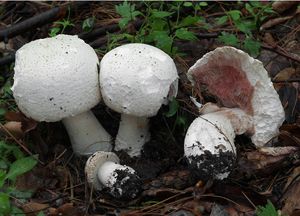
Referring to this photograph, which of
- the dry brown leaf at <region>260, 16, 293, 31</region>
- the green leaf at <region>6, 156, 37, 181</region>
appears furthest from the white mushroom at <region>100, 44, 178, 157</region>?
the dry brown leaf at <region>260, 16, 293, 31</region>

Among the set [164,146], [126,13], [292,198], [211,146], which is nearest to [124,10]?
[126,13]

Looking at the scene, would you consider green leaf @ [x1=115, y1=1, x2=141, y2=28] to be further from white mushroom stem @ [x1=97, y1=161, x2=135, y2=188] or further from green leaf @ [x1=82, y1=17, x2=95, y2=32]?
white mushroom stem @ [x1=97, y1=161, x2=135, y2=188]

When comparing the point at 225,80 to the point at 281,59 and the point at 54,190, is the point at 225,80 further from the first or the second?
the point at 54,190

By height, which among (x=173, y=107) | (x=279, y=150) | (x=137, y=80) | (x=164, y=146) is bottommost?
(x=164, y=146)

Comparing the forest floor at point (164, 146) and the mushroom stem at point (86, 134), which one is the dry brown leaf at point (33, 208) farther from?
the mushroom stem at point (86, 134)

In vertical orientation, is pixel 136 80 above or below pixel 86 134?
above

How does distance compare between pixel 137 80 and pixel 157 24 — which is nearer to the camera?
pixel 137 80

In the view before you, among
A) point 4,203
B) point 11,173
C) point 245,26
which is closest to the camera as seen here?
point 4,203

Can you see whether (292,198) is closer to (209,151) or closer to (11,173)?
(209,151)
